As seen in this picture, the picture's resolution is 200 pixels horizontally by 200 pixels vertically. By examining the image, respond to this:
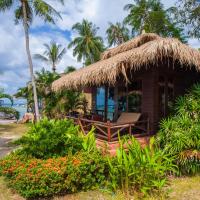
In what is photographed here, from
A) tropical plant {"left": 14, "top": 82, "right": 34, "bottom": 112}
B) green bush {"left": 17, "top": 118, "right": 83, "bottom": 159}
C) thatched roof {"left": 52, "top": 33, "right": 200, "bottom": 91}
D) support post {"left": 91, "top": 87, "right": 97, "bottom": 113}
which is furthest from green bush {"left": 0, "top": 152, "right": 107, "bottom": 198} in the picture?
tropical plant {"left": 14, "top": 82, "right": 34, "bottom": 112}

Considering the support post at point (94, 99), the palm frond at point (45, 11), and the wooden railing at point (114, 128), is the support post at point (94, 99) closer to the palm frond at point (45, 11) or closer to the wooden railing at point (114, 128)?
the wooden railing at point (114, 128)

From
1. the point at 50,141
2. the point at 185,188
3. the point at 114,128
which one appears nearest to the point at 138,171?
the point at 185,188

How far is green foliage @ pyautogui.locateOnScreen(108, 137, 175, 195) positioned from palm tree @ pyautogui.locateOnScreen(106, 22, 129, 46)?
2590 cm

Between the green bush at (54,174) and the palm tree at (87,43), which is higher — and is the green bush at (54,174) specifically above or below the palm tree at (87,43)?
below

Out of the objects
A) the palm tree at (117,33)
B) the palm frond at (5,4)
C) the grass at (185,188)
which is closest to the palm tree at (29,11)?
the palm frond at (5,4)

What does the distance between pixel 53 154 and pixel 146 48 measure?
3812mm

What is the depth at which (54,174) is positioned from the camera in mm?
4992

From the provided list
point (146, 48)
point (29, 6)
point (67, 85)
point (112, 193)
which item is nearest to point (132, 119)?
point (146, 48)

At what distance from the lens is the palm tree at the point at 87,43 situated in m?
32.8

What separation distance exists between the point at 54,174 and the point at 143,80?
562cm

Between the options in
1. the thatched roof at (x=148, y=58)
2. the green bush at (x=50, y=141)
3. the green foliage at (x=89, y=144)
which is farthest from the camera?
the thatched roof at (x=148, y=58)

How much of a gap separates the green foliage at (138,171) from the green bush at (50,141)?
106 cm

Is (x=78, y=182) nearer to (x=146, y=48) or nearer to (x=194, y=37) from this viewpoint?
(x=146, y=48)

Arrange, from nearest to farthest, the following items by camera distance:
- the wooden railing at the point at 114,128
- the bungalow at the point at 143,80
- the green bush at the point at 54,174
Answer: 1. the green bush at the point at 54,174
2. the bungalow at the point at 143,80
3. the wooden railing at the point at 114,128
